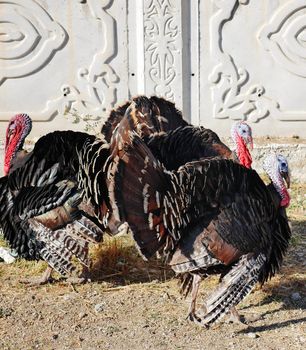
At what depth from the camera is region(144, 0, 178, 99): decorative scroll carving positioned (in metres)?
6.85

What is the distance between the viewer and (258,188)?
14.0 feet

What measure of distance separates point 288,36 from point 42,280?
3475mm

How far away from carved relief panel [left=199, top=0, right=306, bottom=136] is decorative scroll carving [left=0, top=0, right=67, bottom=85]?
1403mm

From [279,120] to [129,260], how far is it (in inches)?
99.9

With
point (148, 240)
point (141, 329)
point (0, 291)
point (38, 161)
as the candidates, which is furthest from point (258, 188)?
point (0, 291)

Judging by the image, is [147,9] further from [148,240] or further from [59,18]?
[148,240]

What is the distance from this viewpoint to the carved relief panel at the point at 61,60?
698 cm

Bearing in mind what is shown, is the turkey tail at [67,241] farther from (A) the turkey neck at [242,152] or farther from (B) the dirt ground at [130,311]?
(A) the turkey neck at [242,152]


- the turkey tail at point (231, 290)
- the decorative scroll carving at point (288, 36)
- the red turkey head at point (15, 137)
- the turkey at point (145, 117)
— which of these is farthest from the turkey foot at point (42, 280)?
the decorative scroll carving at point (288, 36)

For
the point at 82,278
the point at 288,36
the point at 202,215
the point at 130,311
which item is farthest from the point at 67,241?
the point at 288,36

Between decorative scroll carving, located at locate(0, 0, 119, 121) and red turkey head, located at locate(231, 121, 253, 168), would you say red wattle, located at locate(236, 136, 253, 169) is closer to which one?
red turkey head, located at locate(231, 121, 253, 168)

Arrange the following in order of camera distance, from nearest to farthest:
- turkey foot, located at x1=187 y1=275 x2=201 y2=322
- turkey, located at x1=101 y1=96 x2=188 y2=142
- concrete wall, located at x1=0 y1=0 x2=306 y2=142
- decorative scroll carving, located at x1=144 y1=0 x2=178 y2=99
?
turkey foot, located at x1=187 y1=275 x2=201 y2=322
turkey, located at x1=101 y1=96 x2=188 y2=142
decorative scroll carving, located at x1=144 y1=0 x2=178 y2=99
concrete wall, located at x1=0 y1=0 x2=306 y2=142

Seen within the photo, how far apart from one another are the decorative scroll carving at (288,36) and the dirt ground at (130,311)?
226 cm

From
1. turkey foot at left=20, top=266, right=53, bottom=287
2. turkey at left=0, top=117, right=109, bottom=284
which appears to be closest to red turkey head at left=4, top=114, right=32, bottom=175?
turkey at left=0, top=117, right=109, bottom=284
